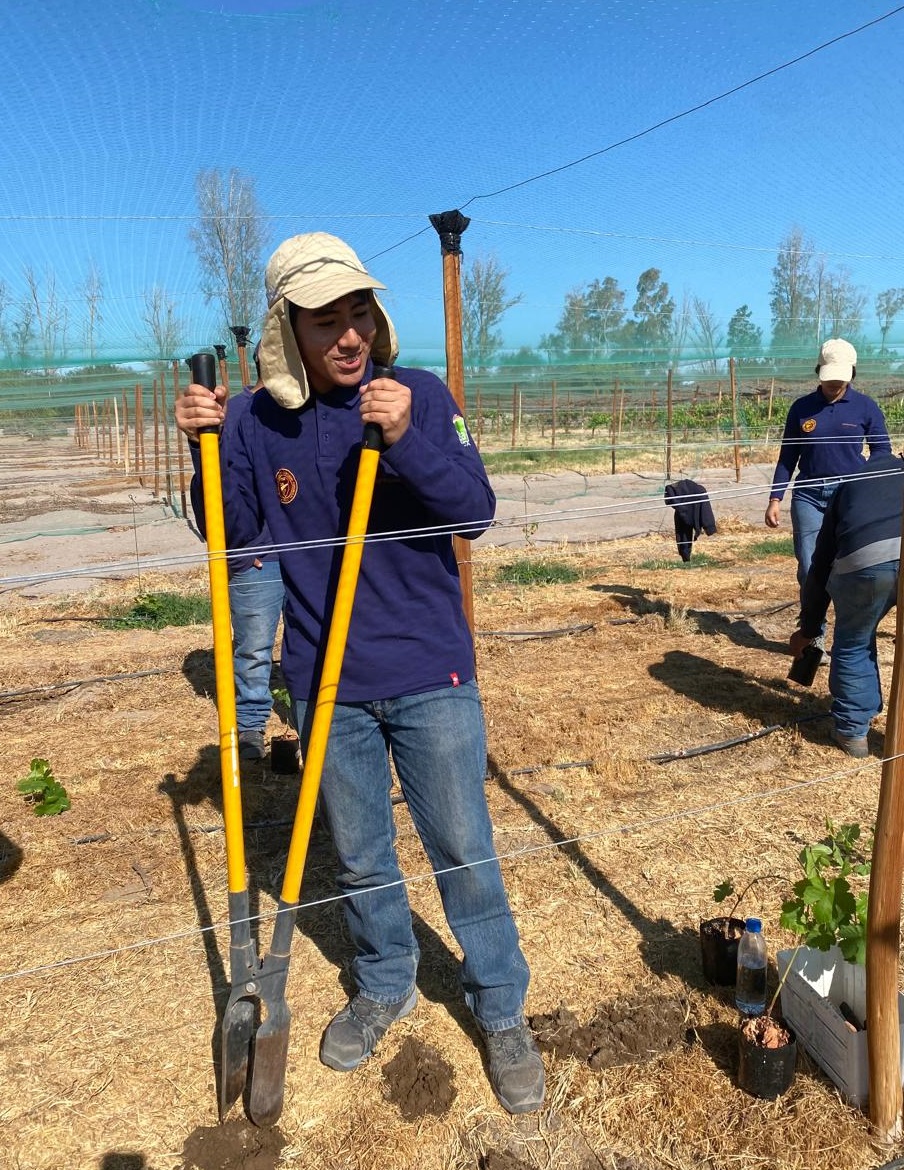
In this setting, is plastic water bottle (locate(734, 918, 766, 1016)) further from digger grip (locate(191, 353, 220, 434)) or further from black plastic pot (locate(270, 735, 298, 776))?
black plastic pot (locate(270, 735, 298, 776))

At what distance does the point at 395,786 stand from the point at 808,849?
6.82 ft

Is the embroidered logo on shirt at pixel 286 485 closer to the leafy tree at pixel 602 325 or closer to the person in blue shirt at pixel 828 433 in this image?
the person in blue shirt at pixel 828 433

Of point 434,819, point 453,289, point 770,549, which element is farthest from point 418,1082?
point 770,549

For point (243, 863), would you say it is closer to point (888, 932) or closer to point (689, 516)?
point (888, 932)

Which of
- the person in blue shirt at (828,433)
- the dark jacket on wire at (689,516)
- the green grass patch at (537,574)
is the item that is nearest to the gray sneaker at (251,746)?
the person in blue shirt at (828,433)

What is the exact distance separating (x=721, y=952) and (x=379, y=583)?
1.52 metres

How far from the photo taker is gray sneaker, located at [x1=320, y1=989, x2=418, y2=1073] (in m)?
2.26

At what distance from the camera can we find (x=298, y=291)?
5.95ft

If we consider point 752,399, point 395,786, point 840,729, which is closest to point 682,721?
point 840,729

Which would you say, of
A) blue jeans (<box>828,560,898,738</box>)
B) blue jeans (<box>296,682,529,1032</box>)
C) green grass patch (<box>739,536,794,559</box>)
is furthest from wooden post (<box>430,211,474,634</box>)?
green grass patch (<box>739,536,794,559</box>)

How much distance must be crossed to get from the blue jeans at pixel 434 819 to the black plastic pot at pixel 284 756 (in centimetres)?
195

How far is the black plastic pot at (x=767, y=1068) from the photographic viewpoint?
206 cm

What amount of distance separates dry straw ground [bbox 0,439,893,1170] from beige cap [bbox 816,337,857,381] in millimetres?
1792

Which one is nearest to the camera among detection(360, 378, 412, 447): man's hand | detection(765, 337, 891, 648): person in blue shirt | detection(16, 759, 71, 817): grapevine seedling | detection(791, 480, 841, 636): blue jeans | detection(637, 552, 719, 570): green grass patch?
detection(360, 378, 412, 447): man's hand
